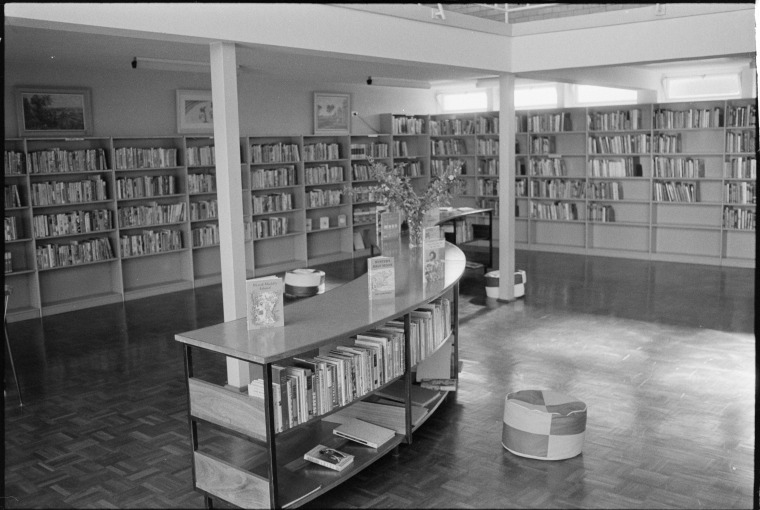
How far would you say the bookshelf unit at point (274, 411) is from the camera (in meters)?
3.42

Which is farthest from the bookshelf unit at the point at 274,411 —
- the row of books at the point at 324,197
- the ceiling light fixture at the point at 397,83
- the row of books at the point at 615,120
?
the row of books at the point at 615,120

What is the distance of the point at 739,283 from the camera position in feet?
30.8

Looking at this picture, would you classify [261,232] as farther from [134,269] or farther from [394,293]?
[394,293]

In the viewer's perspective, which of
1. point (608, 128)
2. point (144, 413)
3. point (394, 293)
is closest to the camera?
point (394, 293)

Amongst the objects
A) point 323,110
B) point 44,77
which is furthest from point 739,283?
point 44,77

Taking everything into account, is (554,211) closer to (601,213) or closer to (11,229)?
(601,213)

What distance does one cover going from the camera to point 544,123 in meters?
12.4

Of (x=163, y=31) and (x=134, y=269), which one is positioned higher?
(x=163, y=31)

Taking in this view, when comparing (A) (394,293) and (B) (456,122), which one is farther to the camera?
(B) (456,122)

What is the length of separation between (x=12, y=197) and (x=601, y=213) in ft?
28.6

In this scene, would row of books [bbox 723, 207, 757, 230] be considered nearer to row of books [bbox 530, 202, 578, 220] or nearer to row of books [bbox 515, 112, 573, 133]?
row of books [bbox 530, 202, 578, 220]

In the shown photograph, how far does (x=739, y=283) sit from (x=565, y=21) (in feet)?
14.2

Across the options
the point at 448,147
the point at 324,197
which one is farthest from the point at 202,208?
the point at 448,147

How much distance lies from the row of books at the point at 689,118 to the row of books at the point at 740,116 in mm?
120
